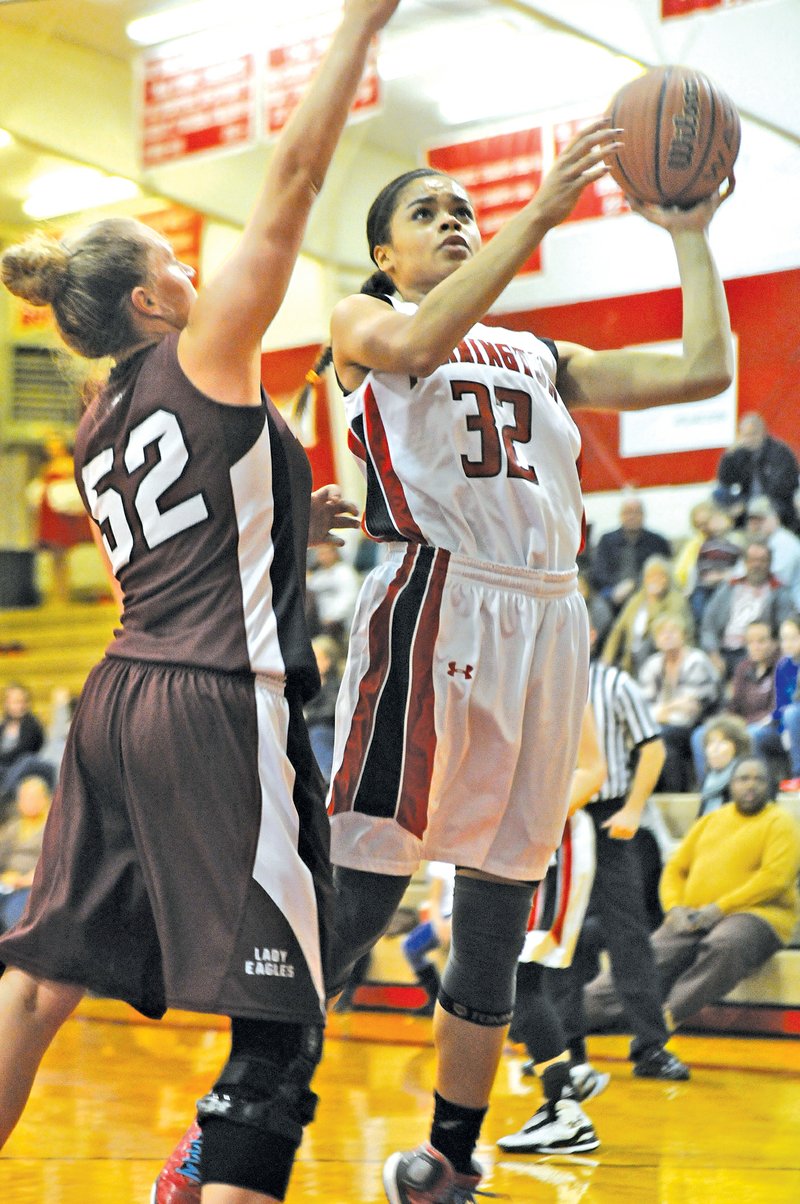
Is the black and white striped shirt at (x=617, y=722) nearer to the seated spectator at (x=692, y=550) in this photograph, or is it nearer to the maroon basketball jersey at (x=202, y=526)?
the seated spectator at (x=692, y=550)

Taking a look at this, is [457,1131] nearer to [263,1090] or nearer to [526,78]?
[263,1090]

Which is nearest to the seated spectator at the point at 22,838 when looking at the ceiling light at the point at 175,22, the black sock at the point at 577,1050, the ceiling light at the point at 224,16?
the black sock at the point at 577,1050

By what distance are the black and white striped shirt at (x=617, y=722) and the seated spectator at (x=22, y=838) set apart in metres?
4.23

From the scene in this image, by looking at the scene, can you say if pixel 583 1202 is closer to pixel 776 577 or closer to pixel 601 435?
pixel 776 577

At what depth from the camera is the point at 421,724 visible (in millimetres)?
3018

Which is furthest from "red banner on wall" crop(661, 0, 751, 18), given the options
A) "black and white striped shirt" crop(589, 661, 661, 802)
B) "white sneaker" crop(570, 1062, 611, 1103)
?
"white sneaker" crop(570, 1062, 611, 1103)

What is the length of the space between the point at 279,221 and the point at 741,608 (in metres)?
→ 6.88

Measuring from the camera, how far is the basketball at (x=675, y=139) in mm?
3104

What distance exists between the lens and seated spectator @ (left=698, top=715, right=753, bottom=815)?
7352 mm

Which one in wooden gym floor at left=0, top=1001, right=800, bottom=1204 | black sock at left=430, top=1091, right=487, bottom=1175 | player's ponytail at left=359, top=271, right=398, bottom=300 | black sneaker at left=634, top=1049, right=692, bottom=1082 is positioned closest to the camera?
black sock at left=430, top=1091, right=487, bottom=1175

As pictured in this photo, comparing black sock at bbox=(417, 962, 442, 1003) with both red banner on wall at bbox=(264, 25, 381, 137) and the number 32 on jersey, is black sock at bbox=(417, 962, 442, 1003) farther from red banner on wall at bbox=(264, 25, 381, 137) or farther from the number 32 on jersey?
red banner on wall at bbox=(264, 25, 381, 137)

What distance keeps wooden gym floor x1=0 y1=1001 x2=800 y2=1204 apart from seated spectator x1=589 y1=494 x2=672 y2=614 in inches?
139

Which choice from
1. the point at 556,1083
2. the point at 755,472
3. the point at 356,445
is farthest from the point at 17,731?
the point at 356,445

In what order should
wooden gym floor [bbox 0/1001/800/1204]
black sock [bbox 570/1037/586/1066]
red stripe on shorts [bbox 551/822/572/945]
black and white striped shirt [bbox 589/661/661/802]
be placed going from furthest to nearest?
black and white striped shirt [bbox 589/661/661/802] → black sock [bbox 570/1037/586/1066] → red stripe on shorts [bbox 551/822/572/945] → wooden gym floor [bbox 0/1001/800/1204]
